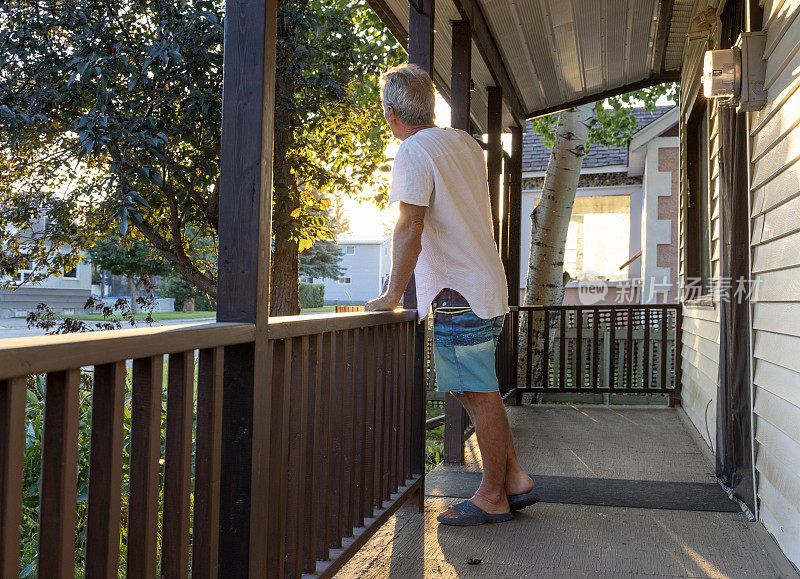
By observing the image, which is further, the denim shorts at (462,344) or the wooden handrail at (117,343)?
the denim shorts at (462,344)

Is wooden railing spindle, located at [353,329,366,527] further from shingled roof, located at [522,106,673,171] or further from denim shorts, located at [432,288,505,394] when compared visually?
shingled roof, located at [522,106,673,171]

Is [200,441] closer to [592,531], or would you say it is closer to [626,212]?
[592,531]

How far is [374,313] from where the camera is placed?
8.04 ft

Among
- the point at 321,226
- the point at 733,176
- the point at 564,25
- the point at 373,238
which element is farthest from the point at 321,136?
the point at 373,238

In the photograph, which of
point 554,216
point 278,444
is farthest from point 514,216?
point 278,444

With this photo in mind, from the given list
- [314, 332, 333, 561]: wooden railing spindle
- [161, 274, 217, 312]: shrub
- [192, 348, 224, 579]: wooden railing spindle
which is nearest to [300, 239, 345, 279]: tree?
[161, 274, 217, 312]: shrub

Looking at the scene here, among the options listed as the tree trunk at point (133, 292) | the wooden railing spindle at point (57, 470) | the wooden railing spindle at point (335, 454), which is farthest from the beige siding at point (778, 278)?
the tree trunk at point (133, 292)

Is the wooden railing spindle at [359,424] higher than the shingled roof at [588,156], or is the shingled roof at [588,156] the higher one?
the shingled roof at [588,156]

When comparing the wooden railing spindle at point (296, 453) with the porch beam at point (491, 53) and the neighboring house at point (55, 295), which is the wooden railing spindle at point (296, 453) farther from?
the neighboring house at point (55, 295)

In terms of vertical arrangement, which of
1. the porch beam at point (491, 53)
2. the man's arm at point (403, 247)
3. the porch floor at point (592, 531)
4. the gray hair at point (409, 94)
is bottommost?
the porch floor at point (592, 531)

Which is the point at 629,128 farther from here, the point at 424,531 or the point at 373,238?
the point at 373,238

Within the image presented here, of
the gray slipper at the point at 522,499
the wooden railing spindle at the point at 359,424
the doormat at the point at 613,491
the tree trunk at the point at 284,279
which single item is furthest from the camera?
the tree trunk at the point at 284,279

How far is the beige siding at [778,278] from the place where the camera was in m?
2.47

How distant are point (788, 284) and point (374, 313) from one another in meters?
1.39
